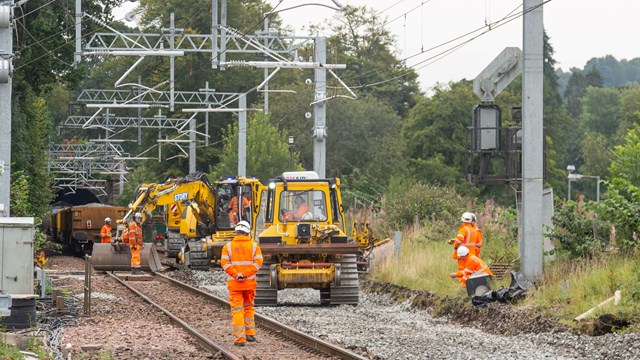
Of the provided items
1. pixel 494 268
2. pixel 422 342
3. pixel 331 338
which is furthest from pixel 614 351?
pixel 494 268

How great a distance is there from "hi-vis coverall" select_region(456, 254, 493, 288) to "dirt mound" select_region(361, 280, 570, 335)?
1.48ft

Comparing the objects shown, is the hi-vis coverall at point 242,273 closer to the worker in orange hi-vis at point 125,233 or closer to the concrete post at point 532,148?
the concrete post at point 532,148

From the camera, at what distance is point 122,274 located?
1519 inches

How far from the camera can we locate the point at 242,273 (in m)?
18.0

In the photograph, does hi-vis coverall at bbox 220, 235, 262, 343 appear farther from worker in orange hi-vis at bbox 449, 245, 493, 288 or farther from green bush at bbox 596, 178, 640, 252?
green bush at bbox 596, 178, 640, 252

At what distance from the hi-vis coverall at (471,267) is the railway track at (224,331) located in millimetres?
3799

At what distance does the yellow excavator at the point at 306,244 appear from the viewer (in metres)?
24.4

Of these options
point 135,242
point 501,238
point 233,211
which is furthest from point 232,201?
point 501,238

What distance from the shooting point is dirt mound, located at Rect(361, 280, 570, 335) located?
18.9 m

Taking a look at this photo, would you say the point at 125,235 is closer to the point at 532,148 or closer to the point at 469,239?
the point at 469,239

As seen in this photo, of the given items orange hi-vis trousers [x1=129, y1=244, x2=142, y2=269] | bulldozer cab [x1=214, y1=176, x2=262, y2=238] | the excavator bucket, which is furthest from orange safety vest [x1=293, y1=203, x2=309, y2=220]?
the excavator bucket

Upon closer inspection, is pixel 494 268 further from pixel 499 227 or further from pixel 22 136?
pixel 22 136

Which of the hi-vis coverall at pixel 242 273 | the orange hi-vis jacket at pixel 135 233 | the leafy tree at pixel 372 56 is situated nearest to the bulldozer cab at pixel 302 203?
the hi-vis coverall at pixel 242 273

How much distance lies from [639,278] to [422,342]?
396 centimetres
